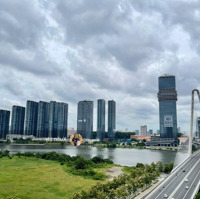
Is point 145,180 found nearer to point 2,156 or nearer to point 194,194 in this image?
point 194,194

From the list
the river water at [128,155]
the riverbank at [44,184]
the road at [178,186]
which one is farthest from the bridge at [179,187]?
the river water at [128,155]

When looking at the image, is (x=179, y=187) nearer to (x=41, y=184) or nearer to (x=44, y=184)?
(x=44, y=184)

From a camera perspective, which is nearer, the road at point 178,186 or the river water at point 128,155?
the road at point 178,186

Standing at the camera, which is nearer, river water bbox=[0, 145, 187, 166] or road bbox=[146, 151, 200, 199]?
road bbox=[146, 151, 200, 199]

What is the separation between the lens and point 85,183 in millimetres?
43500

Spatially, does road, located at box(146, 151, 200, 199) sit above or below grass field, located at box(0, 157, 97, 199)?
above

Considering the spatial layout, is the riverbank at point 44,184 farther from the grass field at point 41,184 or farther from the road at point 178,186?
the road at point 178,186

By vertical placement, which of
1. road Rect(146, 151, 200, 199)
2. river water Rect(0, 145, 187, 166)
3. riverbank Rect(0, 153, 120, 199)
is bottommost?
river water Rect(0, 145, 187, 166)

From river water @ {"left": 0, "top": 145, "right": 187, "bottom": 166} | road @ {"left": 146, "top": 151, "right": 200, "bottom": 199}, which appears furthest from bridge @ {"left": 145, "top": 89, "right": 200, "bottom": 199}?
river water @ {"left": 0, "top": 145, "right": 187, "bottom": 166}

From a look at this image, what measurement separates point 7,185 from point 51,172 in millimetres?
15212

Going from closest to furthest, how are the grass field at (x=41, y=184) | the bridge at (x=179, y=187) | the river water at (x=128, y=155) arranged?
the bridge at (x=179, y=187) < the grass field at (x=41, y=184) < the river water at (x=128, y=155)

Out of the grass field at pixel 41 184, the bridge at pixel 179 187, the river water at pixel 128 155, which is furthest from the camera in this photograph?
the river water at pixel 128 155

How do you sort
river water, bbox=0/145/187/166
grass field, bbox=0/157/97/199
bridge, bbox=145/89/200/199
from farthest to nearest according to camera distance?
river water, bbox=0/145/187/166
grass field, bbox=0/157/97/199
bridge, bbox=145/89/200/199

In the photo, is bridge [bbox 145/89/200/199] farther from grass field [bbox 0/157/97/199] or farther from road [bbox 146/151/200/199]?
grass field [bbox 0/157/97/199]
